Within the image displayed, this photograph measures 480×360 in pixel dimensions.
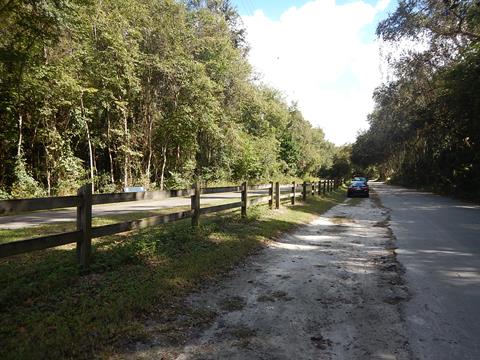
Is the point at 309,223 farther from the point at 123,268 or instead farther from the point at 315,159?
the point at 315,159

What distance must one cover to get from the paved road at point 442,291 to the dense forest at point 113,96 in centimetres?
1155

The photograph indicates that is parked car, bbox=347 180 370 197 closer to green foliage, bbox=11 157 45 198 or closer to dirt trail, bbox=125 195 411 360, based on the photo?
green foliage, bbox=11 157 45 198

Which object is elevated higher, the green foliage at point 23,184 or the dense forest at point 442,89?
the dense forest at point 442,89

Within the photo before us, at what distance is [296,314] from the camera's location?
179 inches

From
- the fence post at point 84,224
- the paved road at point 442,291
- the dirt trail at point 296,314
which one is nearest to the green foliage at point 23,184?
the fence post at point 84,224

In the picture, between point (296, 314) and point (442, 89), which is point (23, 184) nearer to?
point (296, 314)

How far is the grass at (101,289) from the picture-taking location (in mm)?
3531

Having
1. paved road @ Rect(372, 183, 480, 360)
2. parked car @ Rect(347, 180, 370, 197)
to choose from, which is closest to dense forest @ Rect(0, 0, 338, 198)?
parked car @ Rect(347, 180, 370, 197)

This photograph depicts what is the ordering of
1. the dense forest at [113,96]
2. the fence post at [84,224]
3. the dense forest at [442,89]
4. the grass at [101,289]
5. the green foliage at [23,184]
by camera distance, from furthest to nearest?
the dense forest at [442,89] → the green foliage at [23,184] → the dense forest at [113,96] → the fence post at [84,224] → the grass at [101,289]

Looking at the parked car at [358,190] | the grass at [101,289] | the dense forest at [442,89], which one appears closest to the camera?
the grass at [101,289]

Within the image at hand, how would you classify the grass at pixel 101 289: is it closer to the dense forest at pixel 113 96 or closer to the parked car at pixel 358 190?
the dense forest at pixel 113 96

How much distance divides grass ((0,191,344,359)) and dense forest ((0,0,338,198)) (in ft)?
26.6

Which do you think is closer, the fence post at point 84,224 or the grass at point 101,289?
the grass at point 101,289

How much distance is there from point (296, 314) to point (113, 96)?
16.5 m
